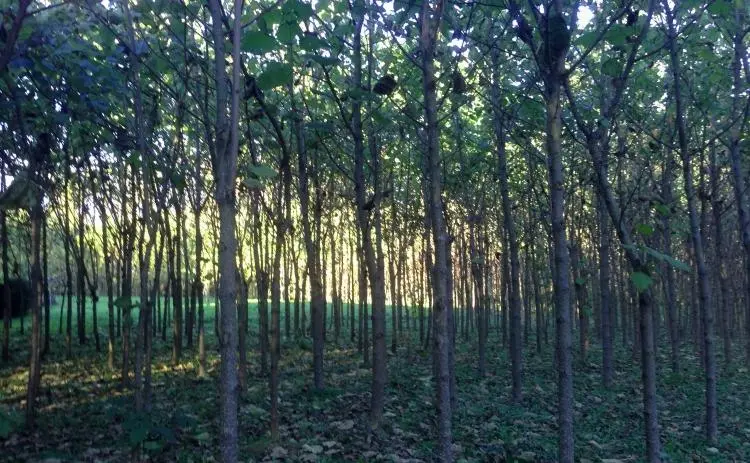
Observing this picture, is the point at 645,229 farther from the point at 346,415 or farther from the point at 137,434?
the point at 346,415

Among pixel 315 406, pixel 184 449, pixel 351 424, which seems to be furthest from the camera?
pixel 315 406

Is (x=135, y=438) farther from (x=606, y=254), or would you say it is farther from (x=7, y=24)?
(x=606, y=254)

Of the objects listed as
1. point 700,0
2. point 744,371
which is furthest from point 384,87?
point 744,371

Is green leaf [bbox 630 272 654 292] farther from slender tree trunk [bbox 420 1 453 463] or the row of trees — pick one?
slender tree trunk [bbox 420 1 453 463]

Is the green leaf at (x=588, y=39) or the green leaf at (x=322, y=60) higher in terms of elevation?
the green leaf at (x=322, y=60)

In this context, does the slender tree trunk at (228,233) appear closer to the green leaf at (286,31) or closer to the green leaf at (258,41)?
the green leaf at (258,41)

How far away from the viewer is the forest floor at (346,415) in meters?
6.26

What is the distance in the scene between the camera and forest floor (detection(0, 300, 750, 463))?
6.26 metres

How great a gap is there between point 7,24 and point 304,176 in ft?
10.9

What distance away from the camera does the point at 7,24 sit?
4898 millimetres

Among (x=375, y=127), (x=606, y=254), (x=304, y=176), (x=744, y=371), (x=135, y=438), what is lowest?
(x=744, y=371)

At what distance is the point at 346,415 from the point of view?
7.89m

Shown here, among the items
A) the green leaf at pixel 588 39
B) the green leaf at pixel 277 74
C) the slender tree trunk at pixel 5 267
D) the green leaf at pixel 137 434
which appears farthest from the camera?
the slender tree trunk at pixel 5 267

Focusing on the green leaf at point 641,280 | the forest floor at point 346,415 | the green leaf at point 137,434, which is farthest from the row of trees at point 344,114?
the green leaf at point 137,434
